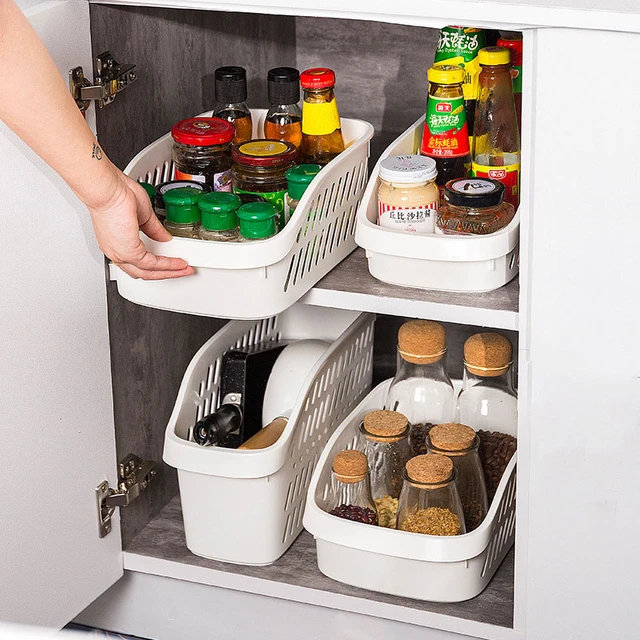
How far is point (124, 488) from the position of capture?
1439 mm

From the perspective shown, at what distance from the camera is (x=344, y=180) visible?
1.33m

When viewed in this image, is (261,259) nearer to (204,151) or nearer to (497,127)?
(204,151)

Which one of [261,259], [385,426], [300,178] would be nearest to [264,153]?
[300,178]

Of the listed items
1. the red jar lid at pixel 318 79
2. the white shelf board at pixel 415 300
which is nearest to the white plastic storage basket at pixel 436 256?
the white shelf board at pixel 415 300

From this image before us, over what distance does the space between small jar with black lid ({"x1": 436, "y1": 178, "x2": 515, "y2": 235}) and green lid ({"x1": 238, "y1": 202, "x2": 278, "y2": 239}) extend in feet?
0.64

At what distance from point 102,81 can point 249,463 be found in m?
0.50

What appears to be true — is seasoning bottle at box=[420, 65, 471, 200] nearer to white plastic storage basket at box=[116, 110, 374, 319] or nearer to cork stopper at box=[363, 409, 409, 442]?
white plastic storage basket at box=[116, 110, 374, 319]

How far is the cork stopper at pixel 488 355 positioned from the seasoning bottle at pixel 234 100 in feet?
1.30

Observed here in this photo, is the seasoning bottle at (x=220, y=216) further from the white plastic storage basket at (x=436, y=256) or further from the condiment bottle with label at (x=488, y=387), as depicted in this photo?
the condiment bottle with label at (x=488, y=387)

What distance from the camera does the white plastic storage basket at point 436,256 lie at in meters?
1.18

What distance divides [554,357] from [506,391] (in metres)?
0.29

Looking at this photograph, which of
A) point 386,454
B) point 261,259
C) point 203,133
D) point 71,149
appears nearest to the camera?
point 71,149

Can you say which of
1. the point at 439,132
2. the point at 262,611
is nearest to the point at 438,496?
the point at 262,611

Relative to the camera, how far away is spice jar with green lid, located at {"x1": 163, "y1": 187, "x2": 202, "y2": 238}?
1223 millimetres
